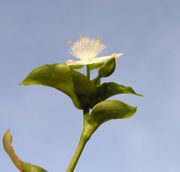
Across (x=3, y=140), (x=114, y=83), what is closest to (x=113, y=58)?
(x=114, y=83)

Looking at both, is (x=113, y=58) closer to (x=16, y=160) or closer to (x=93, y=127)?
(x=93, y=127)

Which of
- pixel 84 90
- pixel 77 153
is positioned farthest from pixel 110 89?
pixel 77 153

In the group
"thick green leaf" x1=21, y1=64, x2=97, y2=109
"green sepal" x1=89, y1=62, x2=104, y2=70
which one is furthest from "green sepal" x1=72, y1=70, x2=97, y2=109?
"green sepal" x1=89, y1=62, x2=104, y2=70

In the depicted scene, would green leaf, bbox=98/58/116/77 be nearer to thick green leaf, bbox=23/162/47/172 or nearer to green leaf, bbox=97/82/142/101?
green leaf, bbox=97/82/142/101

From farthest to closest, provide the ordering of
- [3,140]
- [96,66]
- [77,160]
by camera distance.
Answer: [96,66] → [3,140] → [77,160]

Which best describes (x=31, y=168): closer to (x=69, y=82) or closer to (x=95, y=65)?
(x=69, y=82)

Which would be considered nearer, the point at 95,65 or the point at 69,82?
the point at 69,82
